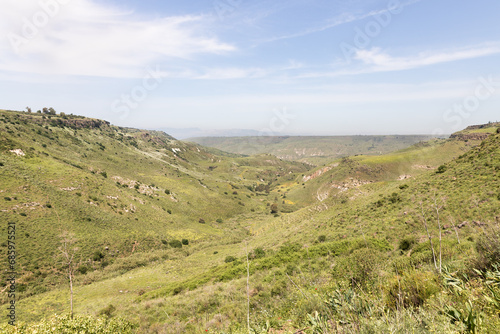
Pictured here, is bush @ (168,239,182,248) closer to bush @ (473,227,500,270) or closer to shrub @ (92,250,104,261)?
shrub @ (92,250,104,261)

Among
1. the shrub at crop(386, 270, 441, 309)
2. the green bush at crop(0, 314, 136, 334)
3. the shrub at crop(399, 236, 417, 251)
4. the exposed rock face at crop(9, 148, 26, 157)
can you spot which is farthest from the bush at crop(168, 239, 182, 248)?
the shrub at crop(386, 270, 441, 309)

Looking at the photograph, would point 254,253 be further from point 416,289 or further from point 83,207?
point 83,207

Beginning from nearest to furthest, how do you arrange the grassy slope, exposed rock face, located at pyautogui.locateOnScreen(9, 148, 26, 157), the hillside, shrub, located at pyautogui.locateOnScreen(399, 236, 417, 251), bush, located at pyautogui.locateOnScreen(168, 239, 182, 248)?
the hillside, shrub, located at pyautogui.locateOnScreen(399, 236, 417, 251), the grassy slope, bush, located at pyautogui.locateOnScreen(168, 239, 182, 248), exposed rock face, located at pyautogui.locateOnScreen(9, 148, 26, 157)

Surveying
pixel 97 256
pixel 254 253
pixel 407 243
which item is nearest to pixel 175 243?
pixel 97 256

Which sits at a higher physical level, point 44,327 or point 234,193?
point 44,327

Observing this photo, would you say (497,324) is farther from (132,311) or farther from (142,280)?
(142,280)

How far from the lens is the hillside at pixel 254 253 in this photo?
22.1ft

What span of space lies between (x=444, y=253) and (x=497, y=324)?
1053cm

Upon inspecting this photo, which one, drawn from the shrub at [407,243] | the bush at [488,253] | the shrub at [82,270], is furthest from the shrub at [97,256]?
the bush at [488,253]

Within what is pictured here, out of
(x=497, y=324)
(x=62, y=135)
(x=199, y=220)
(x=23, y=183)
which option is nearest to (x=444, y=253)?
Answer: (x=497, y=324)

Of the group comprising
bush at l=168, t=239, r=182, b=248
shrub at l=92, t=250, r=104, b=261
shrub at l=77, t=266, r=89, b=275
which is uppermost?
shrub at l=92, t=250, r=104, b=261

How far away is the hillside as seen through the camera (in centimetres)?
674

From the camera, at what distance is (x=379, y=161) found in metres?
137

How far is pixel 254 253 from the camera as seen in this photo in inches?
1335
